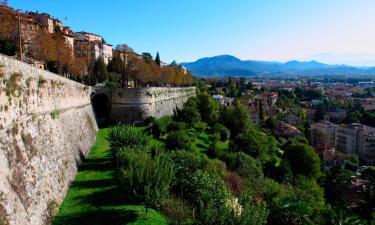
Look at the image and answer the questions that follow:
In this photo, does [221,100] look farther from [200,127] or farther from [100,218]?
[100,218]

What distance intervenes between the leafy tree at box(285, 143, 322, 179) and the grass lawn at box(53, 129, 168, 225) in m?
29.7

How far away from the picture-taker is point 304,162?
45406 millimetres

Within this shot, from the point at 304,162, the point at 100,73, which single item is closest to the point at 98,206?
the point at 304,162

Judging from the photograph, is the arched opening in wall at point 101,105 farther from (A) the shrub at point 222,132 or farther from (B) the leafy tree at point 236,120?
(B) the leafy tree at point 236,120

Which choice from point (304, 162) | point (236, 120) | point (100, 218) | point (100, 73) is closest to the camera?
point (100, 218)

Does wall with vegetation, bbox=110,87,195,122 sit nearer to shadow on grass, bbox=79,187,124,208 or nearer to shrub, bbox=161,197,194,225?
shadow on grass, bbox=79,187,124,208

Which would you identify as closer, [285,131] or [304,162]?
[304,162]

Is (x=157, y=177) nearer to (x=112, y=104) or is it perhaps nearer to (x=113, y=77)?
(x=112, y=104)

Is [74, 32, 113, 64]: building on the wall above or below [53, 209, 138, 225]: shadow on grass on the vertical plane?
above

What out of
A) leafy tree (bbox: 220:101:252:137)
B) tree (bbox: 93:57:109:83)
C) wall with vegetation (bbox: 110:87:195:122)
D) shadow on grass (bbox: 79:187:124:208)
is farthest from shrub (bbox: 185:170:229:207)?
tree (bbox: 93:57:109:83)

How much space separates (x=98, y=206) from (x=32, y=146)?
13.8 ft

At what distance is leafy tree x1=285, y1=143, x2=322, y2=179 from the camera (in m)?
45.2

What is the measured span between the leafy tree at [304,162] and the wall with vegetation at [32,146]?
100 ft

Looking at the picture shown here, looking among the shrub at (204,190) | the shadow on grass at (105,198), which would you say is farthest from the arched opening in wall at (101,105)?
the shrub at (204,190)
